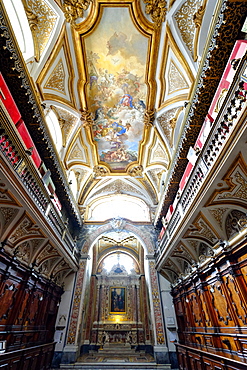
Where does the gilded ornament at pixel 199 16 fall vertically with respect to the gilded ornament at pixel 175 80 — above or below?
below

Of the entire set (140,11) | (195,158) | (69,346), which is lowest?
(69,346)

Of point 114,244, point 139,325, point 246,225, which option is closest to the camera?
point 246,225

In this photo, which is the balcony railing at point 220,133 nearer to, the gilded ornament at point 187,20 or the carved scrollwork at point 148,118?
the gilded ornament at point 187,20

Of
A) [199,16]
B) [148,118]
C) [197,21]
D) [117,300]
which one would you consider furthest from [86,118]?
[117,300]

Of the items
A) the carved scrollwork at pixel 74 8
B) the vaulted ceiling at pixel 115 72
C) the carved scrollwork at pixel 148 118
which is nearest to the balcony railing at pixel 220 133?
the vaulted ceiling at pixel 115 72

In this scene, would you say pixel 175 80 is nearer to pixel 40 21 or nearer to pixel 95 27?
pixel 95 27

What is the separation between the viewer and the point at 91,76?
8.77 metres

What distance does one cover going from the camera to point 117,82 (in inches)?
358

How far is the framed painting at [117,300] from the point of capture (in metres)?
16.3

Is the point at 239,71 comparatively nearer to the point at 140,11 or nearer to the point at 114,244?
the point at 140,11

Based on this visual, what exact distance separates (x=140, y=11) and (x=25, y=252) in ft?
32.3

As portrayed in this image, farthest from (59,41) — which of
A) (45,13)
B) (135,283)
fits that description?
(135,283)

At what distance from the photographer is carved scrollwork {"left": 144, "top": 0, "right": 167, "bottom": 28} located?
22.3 ft

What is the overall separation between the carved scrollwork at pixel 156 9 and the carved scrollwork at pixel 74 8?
205 centimetres
